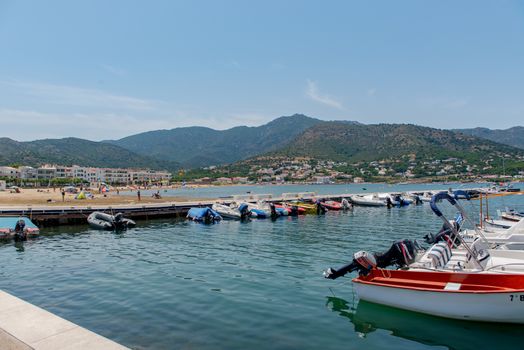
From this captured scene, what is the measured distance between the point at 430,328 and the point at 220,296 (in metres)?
7.42

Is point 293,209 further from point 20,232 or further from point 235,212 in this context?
point 20,232

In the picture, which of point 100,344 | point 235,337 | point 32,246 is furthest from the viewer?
point 32,246

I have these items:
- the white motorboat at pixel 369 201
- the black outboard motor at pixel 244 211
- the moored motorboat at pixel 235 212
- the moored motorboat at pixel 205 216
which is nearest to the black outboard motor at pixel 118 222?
the moored motorboat at pixel 205 216

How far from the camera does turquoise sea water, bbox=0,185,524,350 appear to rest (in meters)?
11.2

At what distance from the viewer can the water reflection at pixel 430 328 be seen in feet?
36.0

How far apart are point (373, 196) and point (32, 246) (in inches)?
2093

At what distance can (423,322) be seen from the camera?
12.4 meters

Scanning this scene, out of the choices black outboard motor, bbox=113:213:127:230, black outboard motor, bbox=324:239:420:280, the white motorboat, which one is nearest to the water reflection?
black outboard motor, bbox=324:239:420:280

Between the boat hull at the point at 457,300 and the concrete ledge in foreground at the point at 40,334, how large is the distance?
30.7 ft

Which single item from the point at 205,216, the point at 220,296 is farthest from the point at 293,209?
the point at 220,296

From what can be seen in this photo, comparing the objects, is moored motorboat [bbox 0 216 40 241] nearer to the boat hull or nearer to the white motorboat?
the boat hull

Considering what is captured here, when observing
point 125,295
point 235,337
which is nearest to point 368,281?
point 235,337

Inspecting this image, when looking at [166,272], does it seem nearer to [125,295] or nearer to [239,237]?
[125,295]

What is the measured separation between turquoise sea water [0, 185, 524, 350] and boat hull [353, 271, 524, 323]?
0.30 metres
